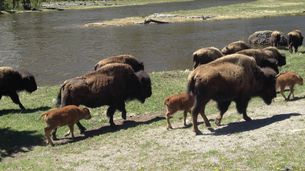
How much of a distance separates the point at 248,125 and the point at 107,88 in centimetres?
503

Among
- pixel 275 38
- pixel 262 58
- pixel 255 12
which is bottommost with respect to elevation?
pixel 255 12

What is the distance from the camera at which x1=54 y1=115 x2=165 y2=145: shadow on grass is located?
53.6 feet

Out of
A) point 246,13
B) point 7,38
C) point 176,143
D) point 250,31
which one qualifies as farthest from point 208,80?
point 246,13

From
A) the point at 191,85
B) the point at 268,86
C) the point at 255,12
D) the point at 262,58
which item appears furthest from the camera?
the point at 255,12

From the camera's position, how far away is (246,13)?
77.5 meters

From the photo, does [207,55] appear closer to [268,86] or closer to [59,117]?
[268,86]

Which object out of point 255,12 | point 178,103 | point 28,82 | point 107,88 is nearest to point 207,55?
point 28,82

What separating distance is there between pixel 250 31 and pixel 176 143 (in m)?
44.1

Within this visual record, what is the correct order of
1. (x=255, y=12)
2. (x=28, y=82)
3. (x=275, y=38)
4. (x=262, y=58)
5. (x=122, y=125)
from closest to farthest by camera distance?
1. (x=122, y=125)
2. (x=28, y=82)
3. (x=262, y=58)
4. (x=275, y=38)
5. (x=255, y=12)

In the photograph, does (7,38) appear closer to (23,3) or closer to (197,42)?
(197,42)

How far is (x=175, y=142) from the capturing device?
45.5ft

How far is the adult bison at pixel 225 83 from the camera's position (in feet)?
48.3

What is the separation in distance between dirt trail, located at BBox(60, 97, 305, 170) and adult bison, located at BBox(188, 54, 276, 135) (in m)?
0.67

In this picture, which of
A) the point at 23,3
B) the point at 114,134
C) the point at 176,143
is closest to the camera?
the point at 176,143
